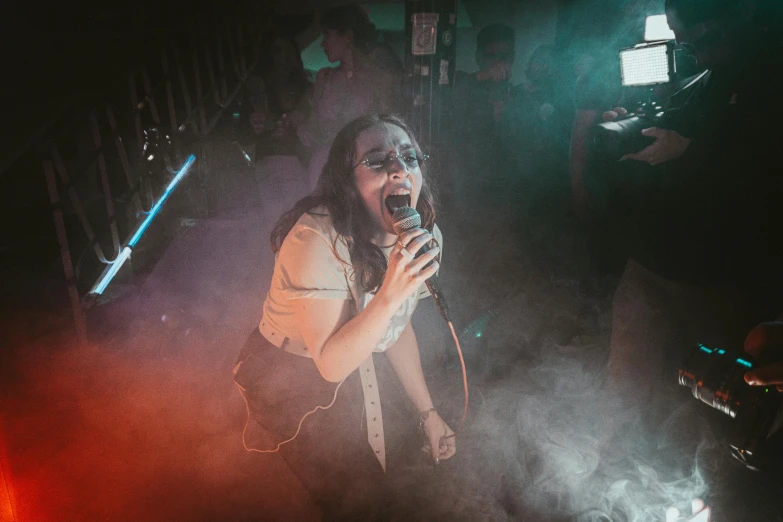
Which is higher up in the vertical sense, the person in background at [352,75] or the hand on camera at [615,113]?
the person in background at [352,75]

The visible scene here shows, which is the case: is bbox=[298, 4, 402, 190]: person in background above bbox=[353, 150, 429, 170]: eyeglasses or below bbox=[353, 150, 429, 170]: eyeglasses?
above

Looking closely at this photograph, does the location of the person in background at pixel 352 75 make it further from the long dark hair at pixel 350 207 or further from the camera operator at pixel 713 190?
the camera operator at pixel 713 190

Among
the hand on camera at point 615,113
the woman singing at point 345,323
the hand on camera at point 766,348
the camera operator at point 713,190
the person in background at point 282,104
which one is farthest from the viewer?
the person in background at point 282,104

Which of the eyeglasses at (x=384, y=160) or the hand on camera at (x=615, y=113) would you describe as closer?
the eyeglasses at (x=384, y=160)

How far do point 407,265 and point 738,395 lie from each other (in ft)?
4.17

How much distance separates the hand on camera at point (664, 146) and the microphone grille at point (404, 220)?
160cm

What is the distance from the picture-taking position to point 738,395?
1.58 meters

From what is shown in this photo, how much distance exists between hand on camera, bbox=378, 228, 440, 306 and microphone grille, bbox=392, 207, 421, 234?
0.03 meters

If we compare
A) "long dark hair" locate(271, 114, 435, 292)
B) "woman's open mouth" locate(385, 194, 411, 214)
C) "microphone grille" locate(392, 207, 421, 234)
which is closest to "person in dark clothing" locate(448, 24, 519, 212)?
"long dark hair" locate(271, 114, 435, 292)

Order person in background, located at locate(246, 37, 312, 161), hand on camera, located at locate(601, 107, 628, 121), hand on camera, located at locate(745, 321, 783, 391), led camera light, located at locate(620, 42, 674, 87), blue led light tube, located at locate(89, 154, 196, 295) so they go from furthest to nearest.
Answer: person in background, located at locate(246, 37, 312, 161) < blue led light tube, located at locate(89, 154, 196, 295) < hand on camera, located at locate(601, 107, 628, 121) < led camera light, located at locate(620, 42, 674, 87) < hand on camera, located at locate(745, 321, 783, 391)

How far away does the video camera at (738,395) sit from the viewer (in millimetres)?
1504

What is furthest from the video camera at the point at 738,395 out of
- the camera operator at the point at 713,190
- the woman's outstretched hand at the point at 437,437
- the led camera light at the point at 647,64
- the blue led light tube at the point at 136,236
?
the blue led light tube at the point at 136,236

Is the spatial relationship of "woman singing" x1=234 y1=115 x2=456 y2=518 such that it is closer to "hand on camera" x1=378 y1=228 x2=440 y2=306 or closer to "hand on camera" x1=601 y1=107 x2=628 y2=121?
"hand on camera" x1=378 y1=228 x2=440 y2=306

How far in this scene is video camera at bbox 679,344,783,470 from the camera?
1.50 m
